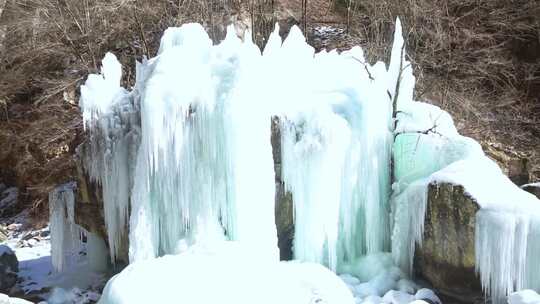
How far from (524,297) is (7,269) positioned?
8610mm

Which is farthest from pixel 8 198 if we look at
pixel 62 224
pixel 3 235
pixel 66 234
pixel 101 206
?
pixel 101 206

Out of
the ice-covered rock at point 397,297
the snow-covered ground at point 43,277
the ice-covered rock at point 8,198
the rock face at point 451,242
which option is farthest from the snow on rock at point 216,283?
the ice-covered rock at point 8,198

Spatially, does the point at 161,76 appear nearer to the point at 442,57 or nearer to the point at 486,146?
the point at 486,146

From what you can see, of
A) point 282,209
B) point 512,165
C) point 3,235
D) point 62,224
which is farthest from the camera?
point 3,235

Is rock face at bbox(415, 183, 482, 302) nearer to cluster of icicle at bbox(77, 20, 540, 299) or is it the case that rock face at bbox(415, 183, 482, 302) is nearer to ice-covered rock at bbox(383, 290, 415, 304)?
cluster of icicle at bbox(77, 20, 540, 299)

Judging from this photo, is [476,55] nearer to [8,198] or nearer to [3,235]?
[3,235]

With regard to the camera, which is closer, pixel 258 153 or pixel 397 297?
pixel 397 297

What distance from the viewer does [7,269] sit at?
33.9 ft

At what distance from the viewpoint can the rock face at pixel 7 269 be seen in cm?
992

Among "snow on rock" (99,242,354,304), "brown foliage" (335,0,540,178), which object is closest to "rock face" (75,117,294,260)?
"snow on rock" (99,242,354,304)

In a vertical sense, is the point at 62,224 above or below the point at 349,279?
above

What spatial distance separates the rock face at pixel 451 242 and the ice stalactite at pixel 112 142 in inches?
161

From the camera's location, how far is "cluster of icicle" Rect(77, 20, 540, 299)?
728cm

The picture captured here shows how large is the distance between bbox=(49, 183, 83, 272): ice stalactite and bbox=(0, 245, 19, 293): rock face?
2.61 feet
